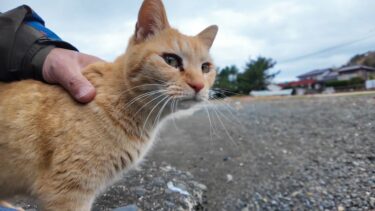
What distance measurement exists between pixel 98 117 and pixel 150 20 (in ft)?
3.01

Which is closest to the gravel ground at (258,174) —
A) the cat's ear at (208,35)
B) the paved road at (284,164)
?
the paved road at (284,164)

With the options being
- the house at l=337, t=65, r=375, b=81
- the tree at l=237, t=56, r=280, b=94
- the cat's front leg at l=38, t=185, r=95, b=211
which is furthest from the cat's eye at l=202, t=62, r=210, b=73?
the tree at l=237, t=56, r=280, b=94

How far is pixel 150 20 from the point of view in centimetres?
269

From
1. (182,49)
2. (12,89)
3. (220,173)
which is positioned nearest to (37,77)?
(12,89)

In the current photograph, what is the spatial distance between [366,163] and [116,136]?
3421 mm

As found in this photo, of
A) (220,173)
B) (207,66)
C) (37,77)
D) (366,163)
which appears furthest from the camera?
(220,173)

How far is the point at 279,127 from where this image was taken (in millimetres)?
8406

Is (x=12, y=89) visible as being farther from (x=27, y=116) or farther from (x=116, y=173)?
(x=116, y=173)

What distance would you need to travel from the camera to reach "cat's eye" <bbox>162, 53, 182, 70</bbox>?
2.56 m

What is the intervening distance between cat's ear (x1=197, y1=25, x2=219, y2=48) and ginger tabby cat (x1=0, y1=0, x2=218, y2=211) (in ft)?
1.07

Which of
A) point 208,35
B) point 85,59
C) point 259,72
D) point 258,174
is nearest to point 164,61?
point 208,35

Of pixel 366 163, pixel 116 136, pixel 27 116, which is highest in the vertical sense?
pixel 27 116

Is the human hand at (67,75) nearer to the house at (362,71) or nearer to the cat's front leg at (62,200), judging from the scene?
the cat's front leg at (62,200)

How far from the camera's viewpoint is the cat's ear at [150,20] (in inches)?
102
